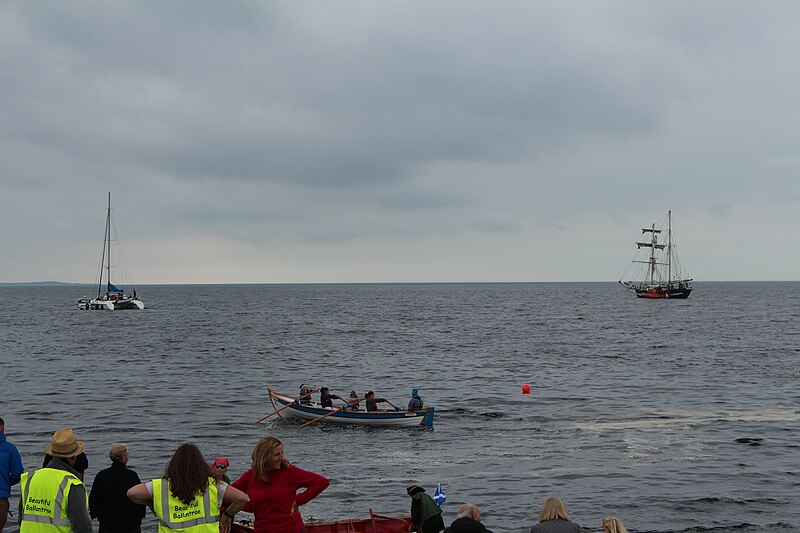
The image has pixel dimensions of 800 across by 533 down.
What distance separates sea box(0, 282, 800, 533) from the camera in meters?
22.5

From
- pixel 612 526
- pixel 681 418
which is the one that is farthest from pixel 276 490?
pixel 681 418

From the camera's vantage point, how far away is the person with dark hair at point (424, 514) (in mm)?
13594

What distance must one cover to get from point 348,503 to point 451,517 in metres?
3.14

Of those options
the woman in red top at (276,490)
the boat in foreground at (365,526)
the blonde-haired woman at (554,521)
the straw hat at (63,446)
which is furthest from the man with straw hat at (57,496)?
the boat in foreground at (365,526)

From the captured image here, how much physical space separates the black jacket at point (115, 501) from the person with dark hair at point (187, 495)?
4.22 feet

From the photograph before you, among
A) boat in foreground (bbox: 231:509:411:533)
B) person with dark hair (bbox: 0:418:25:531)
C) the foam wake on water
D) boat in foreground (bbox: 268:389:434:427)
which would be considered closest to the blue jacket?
person with dark hair (bbox: 0:418:25:531)

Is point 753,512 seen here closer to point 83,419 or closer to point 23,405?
point 83,419

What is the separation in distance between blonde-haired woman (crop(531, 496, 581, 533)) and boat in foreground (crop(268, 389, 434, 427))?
23363 mm

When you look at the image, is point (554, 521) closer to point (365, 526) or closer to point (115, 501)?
point (115, 501)

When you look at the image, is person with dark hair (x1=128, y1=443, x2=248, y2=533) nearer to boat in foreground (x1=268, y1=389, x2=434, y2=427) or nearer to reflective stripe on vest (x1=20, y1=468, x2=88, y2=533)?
reflective stripe on vest (x1=20, y1=468, x2=88, y2=533)

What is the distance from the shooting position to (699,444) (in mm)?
29641

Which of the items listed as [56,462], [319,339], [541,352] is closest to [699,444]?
[56,462]

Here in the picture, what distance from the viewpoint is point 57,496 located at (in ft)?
27.7

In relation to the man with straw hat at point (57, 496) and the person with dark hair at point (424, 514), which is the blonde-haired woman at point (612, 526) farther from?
the man with straw hat at point (57, 496)
